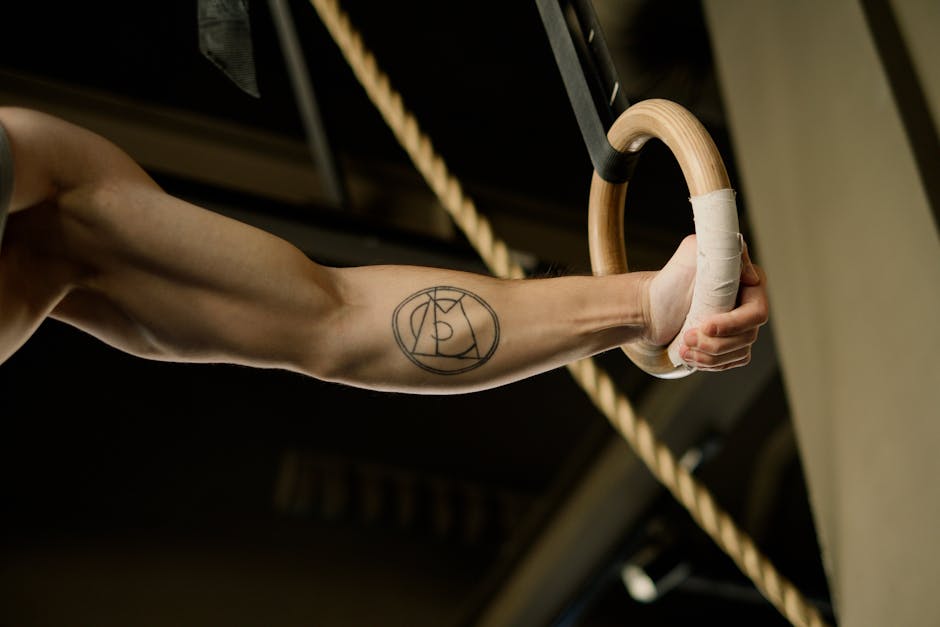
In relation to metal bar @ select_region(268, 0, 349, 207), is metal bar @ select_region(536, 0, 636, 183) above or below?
below

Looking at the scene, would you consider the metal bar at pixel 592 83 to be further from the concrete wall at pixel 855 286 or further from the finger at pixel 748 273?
the concrete wall at pixel 855 286

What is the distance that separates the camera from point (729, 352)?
0.43 m

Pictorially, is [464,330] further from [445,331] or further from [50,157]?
[50,157]

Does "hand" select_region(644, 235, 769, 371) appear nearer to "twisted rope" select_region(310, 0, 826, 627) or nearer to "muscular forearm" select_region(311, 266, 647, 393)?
"muscular forearm" select_region(311, 266, 647, 393)

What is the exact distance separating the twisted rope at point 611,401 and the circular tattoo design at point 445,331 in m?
0.25

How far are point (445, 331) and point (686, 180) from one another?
0.14 m

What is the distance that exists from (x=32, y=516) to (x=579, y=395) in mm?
1419

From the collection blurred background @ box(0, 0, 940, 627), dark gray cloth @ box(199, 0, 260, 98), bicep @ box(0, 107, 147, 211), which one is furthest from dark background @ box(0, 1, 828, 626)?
bicep @ box(0, 107, 147, 211)

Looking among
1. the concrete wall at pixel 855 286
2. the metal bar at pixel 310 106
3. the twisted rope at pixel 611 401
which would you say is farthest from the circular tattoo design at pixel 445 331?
the metal bar at pixel 310 106

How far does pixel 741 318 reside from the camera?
417 mm

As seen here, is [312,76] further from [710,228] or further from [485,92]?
[710,228]

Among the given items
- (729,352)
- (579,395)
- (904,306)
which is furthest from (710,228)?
(579,395)

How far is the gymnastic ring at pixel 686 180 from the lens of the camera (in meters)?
0.41

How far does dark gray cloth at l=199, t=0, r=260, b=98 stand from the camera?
0.54 meters
